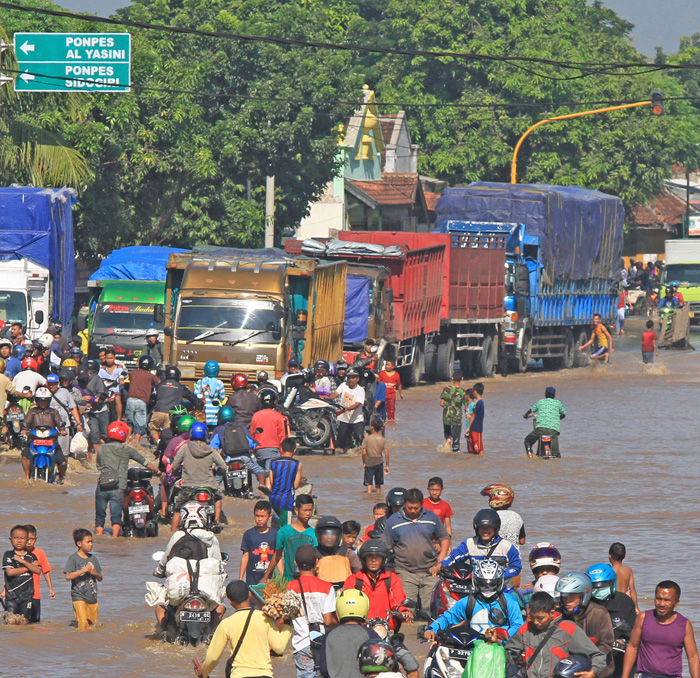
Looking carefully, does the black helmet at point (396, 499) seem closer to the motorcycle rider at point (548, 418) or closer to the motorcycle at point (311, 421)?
the motorcycle at point (311, 421)

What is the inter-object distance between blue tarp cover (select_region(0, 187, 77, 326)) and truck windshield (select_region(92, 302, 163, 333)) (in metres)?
2.25

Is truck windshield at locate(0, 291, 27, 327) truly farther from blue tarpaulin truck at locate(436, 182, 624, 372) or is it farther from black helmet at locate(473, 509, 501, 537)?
black helmet at locate(473, 509, 501, 537)

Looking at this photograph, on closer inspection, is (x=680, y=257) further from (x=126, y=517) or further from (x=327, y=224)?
(x=126, y=517)

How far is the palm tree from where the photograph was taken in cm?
2984

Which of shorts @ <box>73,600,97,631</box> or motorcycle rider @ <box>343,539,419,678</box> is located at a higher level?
motorcycle rider @ <box>343,539,419,678</box>

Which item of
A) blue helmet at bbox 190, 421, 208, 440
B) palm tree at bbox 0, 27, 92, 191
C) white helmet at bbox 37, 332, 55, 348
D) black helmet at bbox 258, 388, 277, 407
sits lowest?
blue helmet at bbox 190, 421, 208, 440

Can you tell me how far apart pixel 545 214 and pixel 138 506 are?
23211 mm

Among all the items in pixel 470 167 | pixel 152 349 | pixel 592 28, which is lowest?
pixel 152 349

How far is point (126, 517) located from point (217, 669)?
A: 16.2ft

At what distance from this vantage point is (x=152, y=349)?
27.0 metres

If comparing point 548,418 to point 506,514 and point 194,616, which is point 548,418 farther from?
point 194,616

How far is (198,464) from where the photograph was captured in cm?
1523

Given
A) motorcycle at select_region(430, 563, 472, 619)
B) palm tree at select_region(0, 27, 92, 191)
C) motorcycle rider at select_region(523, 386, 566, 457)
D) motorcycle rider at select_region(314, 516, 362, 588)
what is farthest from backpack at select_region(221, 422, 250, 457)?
palm tree at select_region(0, 27, 92, 191)

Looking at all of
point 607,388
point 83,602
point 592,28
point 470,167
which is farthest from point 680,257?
point 83,602
